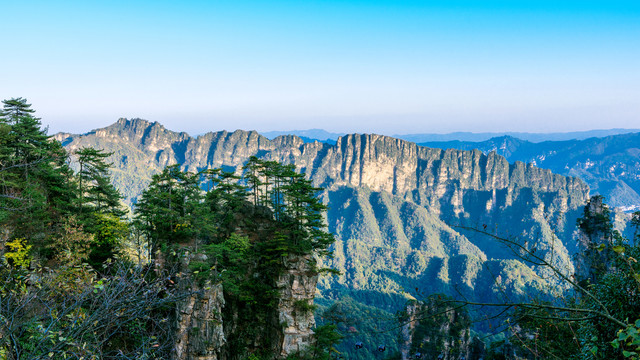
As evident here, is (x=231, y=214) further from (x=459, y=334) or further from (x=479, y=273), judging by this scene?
(x=479, y=273)

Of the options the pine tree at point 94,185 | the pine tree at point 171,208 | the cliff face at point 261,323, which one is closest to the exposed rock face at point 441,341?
the cliff face at point 261,323

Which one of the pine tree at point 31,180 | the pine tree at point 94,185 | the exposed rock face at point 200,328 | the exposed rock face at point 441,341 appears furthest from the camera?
the exposed rock face at point 441,341

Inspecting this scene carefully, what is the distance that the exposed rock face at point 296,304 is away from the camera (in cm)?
2505

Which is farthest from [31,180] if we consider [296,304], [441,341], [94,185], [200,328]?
[441,341]

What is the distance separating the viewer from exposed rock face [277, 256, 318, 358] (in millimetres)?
25047

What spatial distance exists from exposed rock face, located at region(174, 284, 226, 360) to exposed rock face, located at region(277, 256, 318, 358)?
478cm

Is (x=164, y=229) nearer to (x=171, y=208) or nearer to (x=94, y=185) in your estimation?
(x=171, y=208)

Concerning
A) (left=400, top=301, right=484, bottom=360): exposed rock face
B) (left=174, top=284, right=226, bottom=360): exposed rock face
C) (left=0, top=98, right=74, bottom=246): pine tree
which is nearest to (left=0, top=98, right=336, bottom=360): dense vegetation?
(left=0, top=98, right=74, bottom=246): pine tree

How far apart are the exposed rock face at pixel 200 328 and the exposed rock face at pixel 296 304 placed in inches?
188

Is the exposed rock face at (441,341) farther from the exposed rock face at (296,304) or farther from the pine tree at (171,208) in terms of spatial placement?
the pine tree at (171,208)

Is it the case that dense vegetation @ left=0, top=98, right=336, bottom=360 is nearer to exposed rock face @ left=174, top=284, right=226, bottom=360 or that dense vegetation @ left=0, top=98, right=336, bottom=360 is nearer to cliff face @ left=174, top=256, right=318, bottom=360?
cliff face @ left=174, top=256, right=318, bottom=360

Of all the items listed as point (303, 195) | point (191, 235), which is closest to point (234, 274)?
point (191, 235)

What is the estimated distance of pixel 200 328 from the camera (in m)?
22.9

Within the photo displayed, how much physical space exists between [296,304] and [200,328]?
718cm
